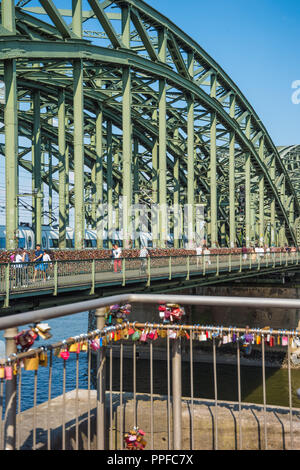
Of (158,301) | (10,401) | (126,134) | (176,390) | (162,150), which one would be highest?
(126,134)

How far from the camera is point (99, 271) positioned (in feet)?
54.1

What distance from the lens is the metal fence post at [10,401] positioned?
12.6ft

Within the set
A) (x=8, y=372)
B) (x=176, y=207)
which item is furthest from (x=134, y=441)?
(x=176, y=207)

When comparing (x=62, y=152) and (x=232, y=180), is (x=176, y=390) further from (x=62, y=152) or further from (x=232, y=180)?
(x=232, y=180)

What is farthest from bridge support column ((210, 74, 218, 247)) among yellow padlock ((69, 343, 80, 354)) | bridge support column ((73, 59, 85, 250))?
yellow padlock ((69, 343, 80, 354))

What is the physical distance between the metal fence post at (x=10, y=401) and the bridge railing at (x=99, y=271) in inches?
349

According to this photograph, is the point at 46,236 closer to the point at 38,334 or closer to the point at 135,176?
the point at 135,176

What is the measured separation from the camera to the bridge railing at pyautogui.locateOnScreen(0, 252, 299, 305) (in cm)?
1318

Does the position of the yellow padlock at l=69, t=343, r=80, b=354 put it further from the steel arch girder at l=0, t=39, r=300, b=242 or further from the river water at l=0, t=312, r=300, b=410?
the river water at l=0, t=312, r=300, b=410

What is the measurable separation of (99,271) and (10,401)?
41.5 ft

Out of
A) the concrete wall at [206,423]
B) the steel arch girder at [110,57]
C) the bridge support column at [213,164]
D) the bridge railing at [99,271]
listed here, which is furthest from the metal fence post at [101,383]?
the bridge support column at [213,164]

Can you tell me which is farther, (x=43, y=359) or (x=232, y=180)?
(x=232, y=180)

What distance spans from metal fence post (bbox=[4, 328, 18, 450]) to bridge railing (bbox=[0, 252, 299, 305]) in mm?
8864
